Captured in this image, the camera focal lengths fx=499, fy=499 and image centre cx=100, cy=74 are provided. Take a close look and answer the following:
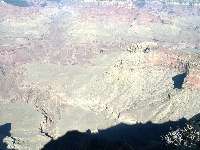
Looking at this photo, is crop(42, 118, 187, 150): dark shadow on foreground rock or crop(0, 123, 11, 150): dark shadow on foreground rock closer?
crop(42, 118, 187, 150): dark shadow on foreground rock

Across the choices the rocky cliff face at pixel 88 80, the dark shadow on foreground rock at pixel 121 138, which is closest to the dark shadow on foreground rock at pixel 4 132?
the rocky cliff face at pixel 88 80

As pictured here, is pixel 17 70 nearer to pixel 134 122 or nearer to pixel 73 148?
pixel 134 122

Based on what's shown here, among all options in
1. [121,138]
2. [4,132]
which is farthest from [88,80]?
[121,138]

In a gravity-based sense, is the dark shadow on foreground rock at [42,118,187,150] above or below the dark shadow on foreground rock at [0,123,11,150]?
above

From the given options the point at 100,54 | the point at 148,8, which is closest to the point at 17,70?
the point at 100,54

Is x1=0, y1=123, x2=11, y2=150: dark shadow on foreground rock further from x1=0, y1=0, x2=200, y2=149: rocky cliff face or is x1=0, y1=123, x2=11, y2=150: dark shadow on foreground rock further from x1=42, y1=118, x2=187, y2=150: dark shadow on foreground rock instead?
x1=42, y1=118, x2=187, y2=150: dark shadow on foreground rock

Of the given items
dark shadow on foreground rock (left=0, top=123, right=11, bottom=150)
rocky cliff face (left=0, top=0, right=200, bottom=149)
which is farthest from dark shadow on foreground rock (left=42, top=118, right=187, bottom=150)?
dark shadow on foreground rock (left=0, top=123, right=11, bottom=150)

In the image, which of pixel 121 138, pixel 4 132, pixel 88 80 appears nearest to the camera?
pixel 121 138

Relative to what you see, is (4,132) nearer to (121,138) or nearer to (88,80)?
(121,138)
